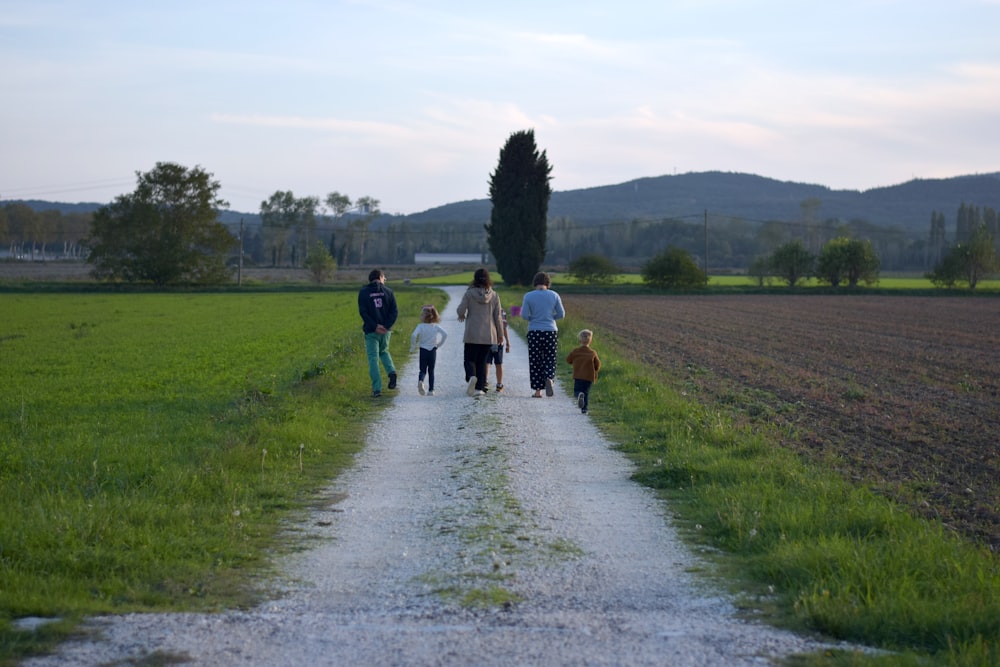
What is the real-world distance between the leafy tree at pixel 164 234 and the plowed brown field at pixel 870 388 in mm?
46610

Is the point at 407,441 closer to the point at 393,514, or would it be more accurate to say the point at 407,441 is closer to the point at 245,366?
the point at 393,514

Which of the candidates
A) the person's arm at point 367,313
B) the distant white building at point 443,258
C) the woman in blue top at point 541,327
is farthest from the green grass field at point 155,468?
the distant white building at point 443,258

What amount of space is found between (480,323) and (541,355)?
103 centimetres

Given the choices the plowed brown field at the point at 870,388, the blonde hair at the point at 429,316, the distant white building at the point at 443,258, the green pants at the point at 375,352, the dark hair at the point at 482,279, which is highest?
the distant white building at the point at 443,258

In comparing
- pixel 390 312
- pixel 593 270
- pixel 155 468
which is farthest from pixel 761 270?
pixel 155 468

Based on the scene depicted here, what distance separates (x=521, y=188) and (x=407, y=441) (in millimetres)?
61061

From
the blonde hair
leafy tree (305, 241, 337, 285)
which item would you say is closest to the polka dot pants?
the blonde hair

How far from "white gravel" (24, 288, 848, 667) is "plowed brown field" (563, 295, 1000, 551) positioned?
119 inches

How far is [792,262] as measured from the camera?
84.8 metres

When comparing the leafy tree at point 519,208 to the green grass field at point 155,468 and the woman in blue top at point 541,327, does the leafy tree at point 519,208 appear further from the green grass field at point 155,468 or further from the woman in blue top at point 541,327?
the woman in blue top at point 541,327

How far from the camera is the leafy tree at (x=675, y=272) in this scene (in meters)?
77.7

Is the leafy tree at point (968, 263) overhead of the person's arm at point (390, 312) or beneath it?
overhead

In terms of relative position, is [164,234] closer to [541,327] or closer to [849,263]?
[849,263]

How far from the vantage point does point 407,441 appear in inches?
443
